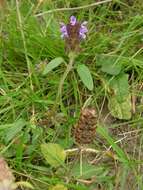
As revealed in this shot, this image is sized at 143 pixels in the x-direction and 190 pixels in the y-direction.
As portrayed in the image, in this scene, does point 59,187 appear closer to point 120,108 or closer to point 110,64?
point 120,108

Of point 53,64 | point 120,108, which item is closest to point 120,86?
point 120,108

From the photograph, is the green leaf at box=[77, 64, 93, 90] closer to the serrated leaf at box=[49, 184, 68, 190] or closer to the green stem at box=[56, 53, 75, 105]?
the green stem at box=[56, 53, 75, 105]

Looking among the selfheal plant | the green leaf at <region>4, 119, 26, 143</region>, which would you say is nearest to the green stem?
the selfheal plant

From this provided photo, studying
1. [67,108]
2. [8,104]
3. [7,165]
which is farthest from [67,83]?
[7,165]

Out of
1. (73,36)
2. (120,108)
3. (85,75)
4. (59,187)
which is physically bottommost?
(59,187)

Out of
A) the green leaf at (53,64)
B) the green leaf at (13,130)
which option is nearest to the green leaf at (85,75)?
the green leaf at (53,64)

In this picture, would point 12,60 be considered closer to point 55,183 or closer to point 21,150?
point 21,150
